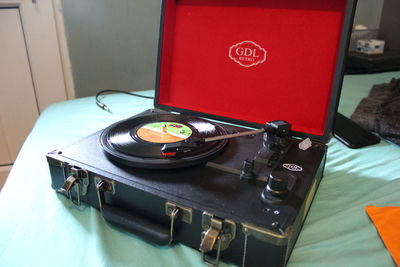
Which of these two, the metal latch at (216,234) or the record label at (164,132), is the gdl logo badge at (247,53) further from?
the metal latch at (216,234)

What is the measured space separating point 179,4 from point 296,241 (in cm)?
78

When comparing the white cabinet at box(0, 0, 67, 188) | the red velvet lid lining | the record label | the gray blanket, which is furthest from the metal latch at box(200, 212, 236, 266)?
the white cabinet at box(0, 0, 67, 188)

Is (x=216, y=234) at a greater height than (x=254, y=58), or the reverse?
(x=254, y=58)

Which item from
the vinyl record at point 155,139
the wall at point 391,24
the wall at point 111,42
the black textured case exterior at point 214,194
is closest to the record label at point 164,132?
the vinyl record at point 155,139

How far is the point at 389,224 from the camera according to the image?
0.65 metres

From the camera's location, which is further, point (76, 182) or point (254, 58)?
point (254, 58)

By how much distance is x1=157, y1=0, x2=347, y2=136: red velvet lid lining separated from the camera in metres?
0.83

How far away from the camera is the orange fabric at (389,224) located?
597mm

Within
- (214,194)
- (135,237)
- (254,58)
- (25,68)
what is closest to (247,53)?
(254,58)

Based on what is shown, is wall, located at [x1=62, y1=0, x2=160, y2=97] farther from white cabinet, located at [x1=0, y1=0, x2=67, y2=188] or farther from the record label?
the record label

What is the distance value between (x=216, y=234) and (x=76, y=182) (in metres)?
0.34

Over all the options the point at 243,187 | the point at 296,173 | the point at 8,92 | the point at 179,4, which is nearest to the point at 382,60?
the point at 179,4

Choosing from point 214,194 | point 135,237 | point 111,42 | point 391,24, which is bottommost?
point 135,237

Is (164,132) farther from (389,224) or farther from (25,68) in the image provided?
(25,68)
